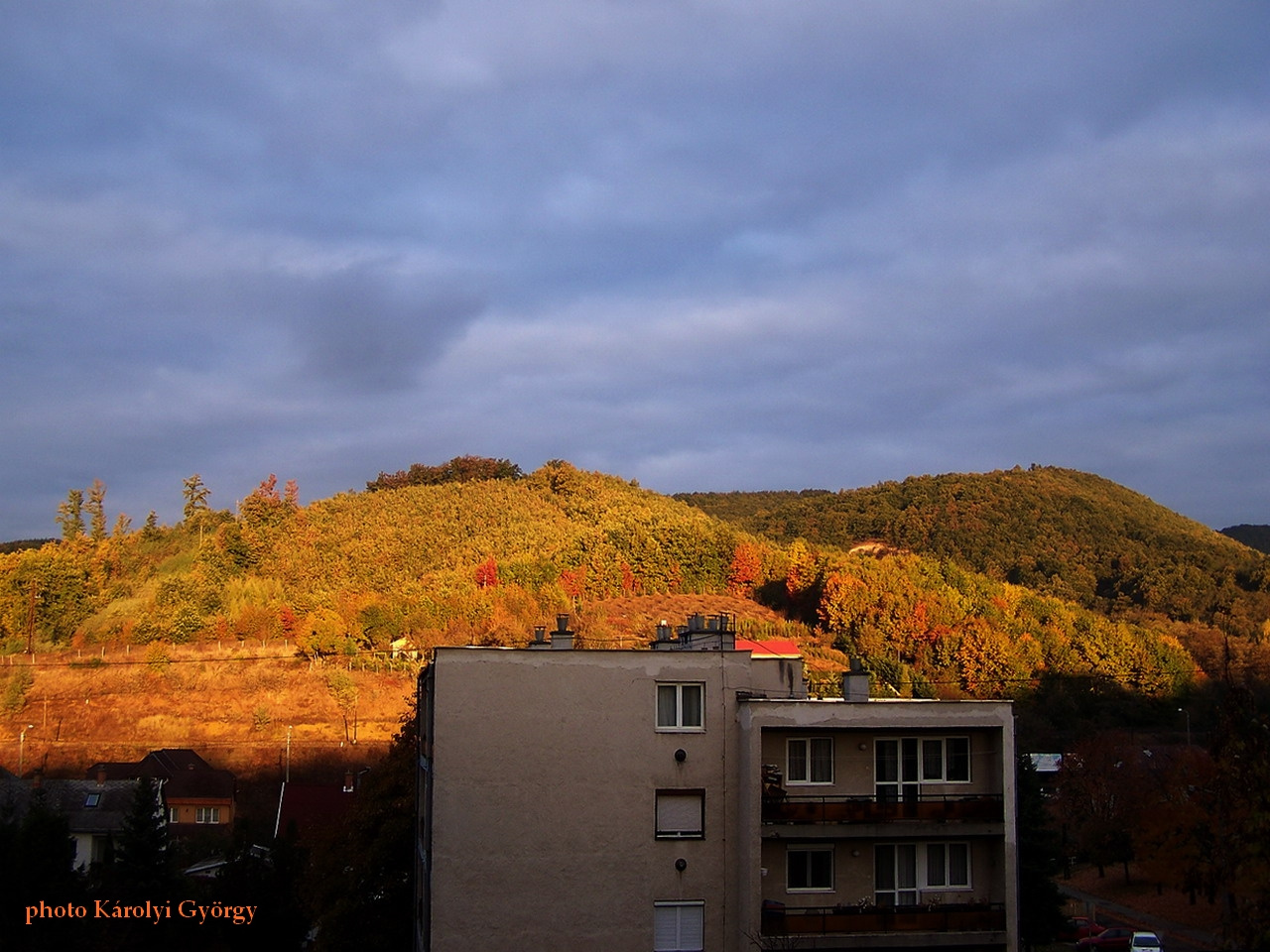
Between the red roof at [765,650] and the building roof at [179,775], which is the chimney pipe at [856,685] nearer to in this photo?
the red roof at [765,650]

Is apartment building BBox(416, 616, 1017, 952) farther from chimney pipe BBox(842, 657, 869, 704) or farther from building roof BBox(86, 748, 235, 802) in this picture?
building roof BBox(86, 748, 235, 802)

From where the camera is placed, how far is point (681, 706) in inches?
902

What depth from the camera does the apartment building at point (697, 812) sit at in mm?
21984

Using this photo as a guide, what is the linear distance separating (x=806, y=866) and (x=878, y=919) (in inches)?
64.6

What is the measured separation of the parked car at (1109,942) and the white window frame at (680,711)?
22.2 metres

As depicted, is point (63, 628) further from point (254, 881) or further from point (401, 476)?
point (254, 881)

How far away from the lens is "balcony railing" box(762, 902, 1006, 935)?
72.1 ft

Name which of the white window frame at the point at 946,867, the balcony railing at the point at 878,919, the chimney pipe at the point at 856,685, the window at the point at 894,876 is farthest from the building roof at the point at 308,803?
the white window frame at the point at 946,867

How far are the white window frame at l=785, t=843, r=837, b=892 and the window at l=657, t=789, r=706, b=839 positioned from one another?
1.84 metres

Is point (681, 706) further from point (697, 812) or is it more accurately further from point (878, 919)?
point (878, 919)

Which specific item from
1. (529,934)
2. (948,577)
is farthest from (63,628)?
(529,934)

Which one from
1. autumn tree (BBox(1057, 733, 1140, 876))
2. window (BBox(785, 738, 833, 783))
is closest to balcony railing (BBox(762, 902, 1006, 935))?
window (BBox(785, 738, 833, 783))

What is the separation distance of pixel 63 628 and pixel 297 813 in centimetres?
5769

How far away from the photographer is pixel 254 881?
37.9 metres
